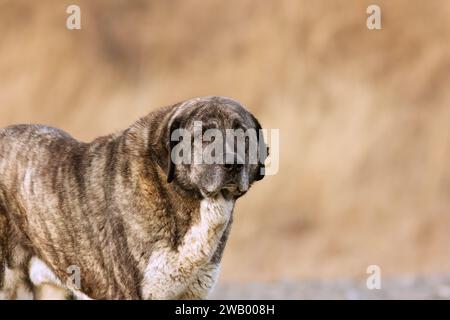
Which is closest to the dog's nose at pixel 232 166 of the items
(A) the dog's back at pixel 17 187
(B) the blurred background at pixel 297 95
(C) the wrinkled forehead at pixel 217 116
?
(C) the wrinkled forehead at pixel 217 116

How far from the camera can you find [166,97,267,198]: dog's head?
6879mm

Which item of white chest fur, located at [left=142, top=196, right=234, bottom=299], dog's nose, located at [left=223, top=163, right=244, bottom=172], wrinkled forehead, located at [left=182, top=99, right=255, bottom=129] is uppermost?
wrinkled forehead, located at [left=182, top=99, right=255, bottom=129]

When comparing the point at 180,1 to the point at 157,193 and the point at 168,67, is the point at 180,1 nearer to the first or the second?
the point at 168,67

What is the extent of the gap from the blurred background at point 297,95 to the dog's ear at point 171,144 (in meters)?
11.4

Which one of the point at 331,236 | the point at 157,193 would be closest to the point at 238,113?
the point at 157,193

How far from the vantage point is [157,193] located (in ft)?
23.5

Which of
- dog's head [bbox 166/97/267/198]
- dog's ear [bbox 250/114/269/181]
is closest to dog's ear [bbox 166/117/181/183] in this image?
dog's head [bbox 166/97/267/198]

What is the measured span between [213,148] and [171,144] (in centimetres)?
32

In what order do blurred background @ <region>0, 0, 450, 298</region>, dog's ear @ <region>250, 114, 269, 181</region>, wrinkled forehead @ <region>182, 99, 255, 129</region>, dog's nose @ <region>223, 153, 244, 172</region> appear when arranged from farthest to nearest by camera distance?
1. blurred background @ <region>0, 0, 450, 298</region>
2. dog's ear @ <region>250, 114, 269, 181</region>
3. wrinkled forehead @ <region>182, 99, 255, 129</region>
4. dog's nose @ <region>223, 153, 244, 172</region>

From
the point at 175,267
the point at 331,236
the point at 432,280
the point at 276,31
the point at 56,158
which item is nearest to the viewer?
the point at 175,267

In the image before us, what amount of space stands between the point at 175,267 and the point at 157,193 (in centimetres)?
50

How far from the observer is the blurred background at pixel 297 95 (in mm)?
19234

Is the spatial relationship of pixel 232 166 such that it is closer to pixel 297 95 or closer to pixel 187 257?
pixel 187 257

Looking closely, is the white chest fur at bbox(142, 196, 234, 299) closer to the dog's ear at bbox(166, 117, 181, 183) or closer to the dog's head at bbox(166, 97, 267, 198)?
the dog's head at bbox(166, 97, 267, 198)
